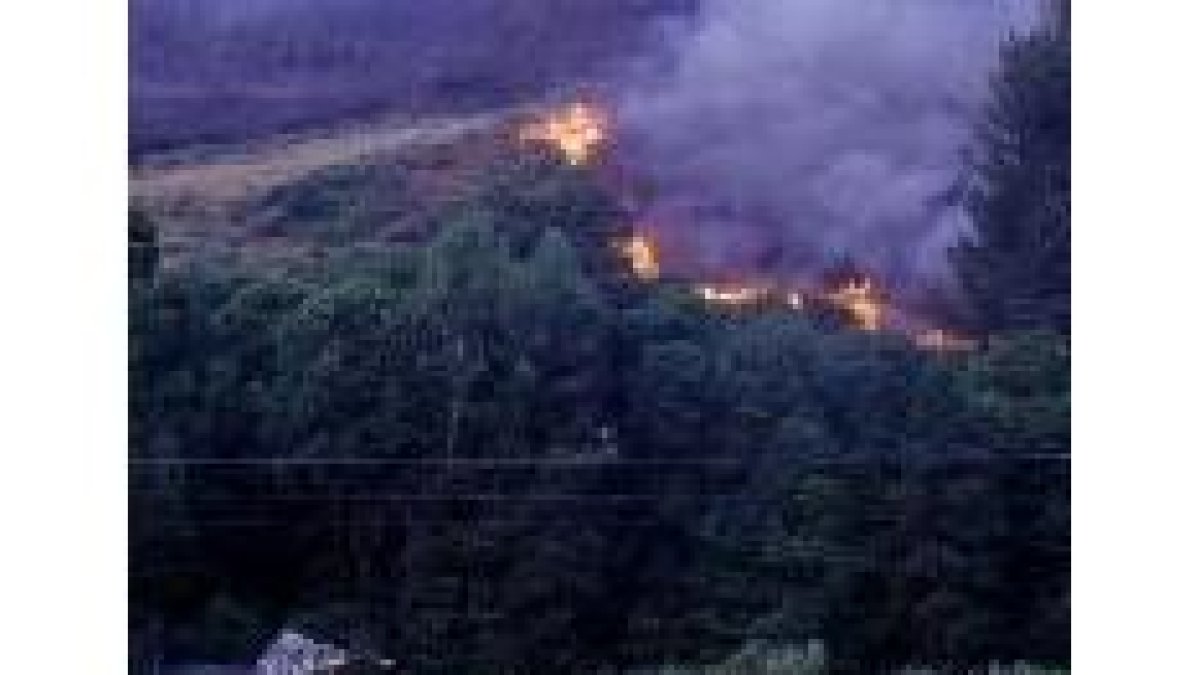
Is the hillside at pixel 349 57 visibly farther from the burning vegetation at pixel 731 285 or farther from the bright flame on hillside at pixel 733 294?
the bright flame on hillside at pixel 733 294

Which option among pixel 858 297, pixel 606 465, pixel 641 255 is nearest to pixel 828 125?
pixel 858 297

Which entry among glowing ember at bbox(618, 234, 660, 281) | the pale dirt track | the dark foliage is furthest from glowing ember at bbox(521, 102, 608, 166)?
the dark foliage

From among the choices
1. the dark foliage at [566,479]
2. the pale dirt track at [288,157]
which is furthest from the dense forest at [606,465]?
the pale dirt track at [288,157]

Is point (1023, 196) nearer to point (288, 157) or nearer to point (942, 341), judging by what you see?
point (942, 341)

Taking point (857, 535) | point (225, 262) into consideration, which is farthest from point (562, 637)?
point (225, 262)

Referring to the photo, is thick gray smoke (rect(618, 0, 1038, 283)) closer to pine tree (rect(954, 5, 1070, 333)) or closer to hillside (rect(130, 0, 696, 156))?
pine tree (rect(954, 5, 1070, 333))
